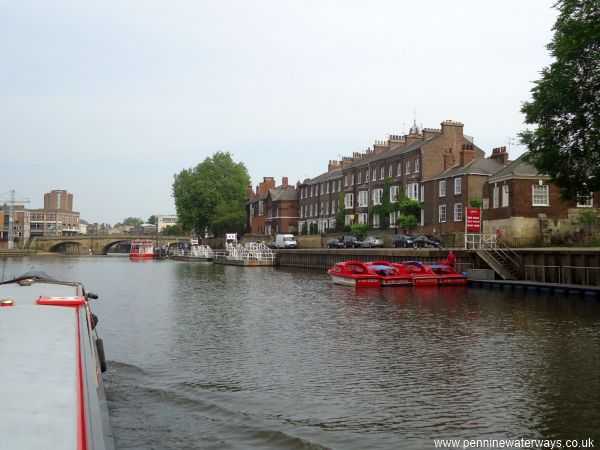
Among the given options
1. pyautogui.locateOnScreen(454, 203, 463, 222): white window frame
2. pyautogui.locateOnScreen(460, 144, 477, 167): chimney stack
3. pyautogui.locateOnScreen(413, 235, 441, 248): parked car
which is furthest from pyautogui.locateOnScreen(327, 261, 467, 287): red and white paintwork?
pyautogui.locateOnScreen(460, 144, 477, 167): chimney stack

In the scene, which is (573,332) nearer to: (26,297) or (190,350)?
(190,350)

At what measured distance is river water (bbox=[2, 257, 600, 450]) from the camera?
997 centimetres

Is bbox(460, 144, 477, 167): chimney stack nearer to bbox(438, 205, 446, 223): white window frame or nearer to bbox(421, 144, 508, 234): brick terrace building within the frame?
bbox(421, 144, 508, 234): brick terrace building

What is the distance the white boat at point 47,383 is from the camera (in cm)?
412

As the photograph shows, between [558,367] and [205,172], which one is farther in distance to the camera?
[205,172]

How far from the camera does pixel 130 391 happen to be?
12.6 metres

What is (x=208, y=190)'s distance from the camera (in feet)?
387

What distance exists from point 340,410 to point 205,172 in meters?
111

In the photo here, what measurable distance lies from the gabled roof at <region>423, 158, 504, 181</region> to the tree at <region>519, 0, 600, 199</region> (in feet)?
85.9

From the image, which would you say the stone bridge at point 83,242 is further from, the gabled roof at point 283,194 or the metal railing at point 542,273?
the metal railing at point 542,273

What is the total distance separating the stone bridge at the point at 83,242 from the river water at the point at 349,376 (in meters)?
113

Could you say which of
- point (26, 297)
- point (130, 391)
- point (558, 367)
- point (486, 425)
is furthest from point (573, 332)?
point (26, 297)

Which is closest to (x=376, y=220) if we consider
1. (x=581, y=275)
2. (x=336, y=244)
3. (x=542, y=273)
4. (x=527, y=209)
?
(x=336, y=244)

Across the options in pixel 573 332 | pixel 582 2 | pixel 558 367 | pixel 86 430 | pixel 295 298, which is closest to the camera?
pixel 86 430
